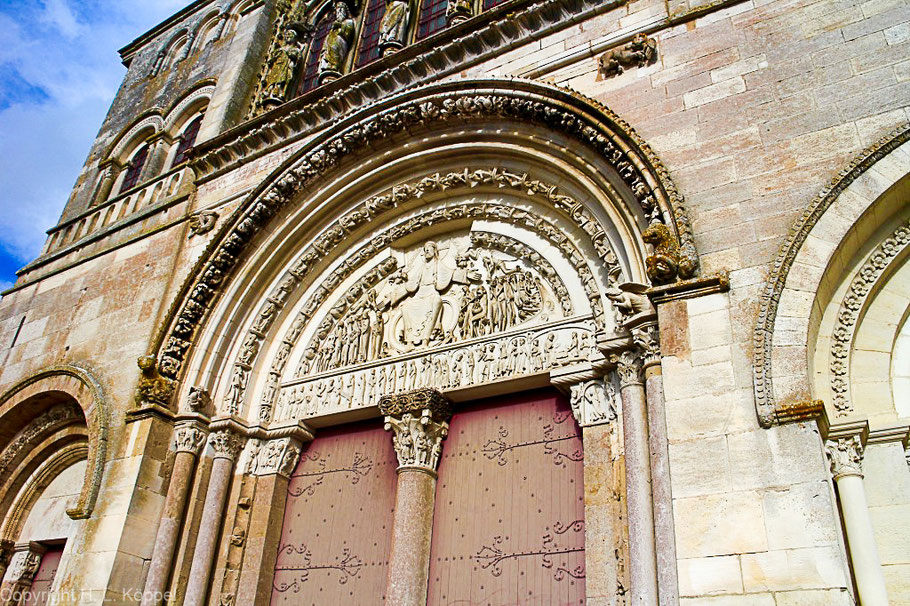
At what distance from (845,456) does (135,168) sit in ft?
36.6

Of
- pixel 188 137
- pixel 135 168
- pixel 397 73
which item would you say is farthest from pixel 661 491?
pixel 135 168

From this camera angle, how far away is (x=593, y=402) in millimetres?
5785

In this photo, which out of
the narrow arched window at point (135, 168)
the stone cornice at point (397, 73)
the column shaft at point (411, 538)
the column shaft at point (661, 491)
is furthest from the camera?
the narrow arched window at point (135, 168)

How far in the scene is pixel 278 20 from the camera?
11.1 metres

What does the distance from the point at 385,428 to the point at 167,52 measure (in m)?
9.89

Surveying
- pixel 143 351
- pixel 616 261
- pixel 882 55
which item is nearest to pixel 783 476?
pixel 616 261

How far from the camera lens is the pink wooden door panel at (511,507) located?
5.58m

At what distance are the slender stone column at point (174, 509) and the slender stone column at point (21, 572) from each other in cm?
238

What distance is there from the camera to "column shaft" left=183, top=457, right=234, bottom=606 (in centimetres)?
653

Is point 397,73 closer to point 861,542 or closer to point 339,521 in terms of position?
point 339,521

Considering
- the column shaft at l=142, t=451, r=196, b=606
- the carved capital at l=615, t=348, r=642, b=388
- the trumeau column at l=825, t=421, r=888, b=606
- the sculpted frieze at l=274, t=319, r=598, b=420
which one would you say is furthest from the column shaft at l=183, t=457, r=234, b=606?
the trumeau column at l=825, t=421, r=888, b=606

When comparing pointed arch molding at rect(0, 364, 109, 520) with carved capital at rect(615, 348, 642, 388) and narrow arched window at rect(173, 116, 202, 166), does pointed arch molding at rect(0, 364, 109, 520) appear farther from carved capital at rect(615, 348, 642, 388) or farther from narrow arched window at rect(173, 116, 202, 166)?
carved capital at rect(615, 348, 642, 388)

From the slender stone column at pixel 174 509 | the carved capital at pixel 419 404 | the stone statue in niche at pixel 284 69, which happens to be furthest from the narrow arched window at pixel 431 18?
the slender stone column at pixel 174 509

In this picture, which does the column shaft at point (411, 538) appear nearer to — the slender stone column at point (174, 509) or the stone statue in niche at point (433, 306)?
the stone statue in niche at point (433, 306)
